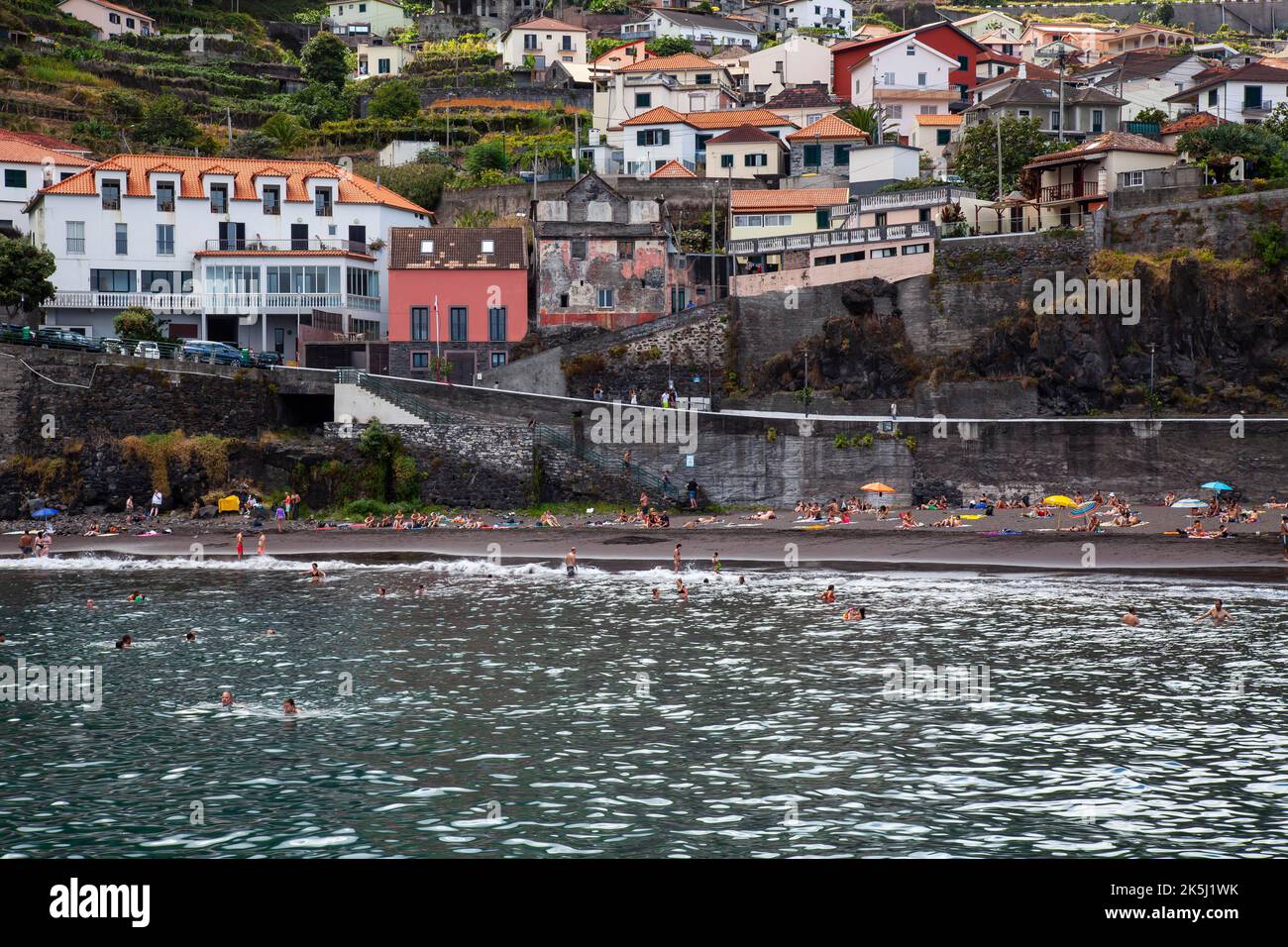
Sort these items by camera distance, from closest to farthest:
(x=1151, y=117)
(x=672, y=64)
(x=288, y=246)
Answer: (x=288, y=246)
(x=1151, y=117)
(x=672, y=64)

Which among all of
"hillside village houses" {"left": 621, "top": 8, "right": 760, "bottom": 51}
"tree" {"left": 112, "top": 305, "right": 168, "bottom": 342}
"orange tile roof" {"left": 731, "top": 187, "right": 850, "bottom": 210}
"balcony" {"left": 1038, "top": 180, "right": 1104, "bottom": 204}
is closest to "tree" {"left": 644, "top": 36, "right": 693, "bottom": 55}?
"hillside village houses" {"left": 621, "top": 8, "right": 760, "bottom": 51}

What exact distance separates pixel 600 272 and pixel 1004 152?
2454cm

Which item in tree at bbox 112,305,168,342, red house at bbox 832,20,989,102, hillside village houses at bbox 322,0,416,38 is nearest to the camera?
tree at bbox 112,305,168,342

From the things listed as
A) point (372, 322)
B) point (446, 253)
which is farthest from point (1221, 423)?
point (372, 322)

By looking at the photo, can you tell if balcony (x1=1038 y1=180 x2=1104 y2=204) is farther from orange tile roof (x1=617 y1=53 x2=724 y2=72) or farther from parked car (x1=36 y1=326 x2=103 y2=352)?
parked car (x1=36 y1=326 x2=103 y2=352)

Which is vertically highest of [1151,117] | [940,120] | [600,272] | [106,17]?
[106,17]

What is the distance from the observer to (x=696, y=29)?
110 m

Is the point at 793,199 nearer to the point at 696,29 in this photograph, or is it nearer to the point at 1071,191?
the point at 1071,191

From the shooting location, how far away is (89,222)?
201 ft

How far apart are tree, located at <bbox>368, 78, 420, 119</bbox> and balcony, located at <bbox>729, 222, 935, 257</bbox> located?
38.4 meters

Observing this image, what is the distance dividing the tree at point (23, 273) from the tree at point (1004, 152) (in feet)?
147

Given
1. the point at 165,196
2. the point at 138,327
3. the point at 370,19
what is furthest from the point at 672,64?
the point at 138,327

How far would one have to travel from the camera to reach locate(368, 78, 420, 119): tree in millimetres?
92438
